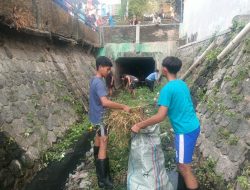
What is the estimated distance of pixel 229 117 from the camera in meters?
5.29

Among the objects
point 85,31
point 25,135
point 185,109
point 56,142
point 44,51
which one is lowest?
point 56,142

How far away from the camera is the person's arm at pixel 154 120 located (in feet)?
12.9

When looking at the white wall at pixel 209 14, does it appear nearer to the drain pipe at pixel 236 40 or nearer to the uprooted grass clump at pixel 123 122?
the drain pipe at pixel 236 40

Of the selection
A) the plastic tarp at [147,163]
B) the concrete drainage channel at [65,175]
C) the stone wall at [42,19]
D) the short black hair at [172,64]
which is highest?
the stone wall at [42,19]

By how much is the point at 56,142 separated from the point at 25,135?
4.19ft

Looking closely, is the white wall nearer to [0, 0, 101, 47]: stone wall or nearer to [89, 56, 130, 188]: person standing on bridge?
[0, 0, 101, 47]: stone wall

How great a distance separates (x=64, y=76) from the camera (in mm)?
10867

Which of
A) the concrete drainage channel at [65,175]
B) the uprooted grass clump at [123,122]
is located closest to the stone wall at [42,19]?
the concrete drainage channel at [65,175]

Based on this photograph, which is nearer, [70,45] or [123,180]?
[123,180]

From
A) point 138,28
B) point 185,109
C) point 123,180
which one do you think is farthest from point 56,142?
point 138,28

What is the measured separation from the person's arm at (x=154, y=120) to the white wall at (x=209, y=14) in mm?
6121

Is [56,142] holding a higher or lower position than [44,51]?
lower

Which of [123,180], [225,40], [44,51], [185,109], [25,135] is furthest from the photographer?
[44,51]

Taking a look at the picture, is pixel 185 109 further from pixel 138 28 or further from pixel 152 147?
pixel 138 28
